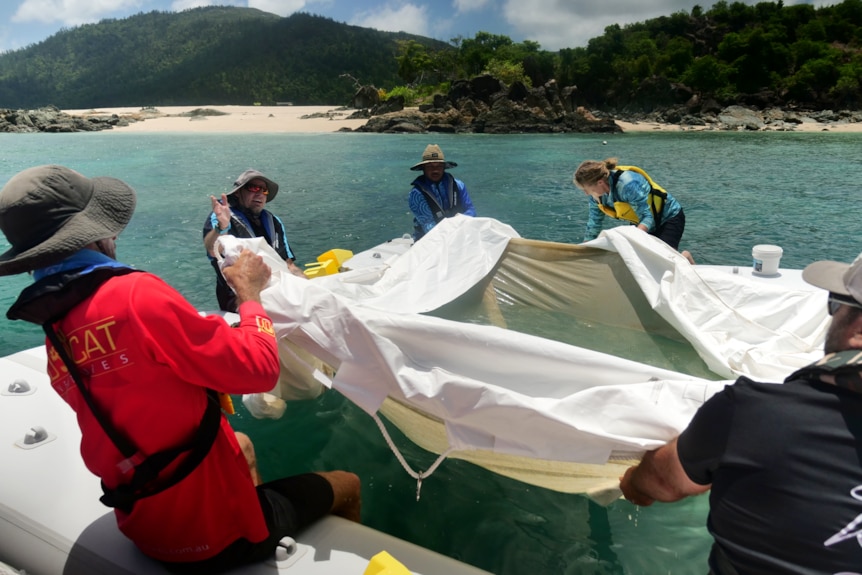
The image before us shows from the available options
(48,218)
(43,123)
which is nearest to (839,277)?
(48,218)

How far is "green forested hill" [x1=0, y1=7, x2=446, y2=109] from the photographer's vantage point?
106312 millimetres

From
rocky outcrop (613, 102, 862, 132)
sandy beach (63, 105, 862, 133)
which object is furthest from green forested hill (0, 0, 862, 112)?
sandy beach (63, 105, 862, 133)

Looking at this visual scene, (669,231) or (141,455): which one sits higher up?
(669,231)

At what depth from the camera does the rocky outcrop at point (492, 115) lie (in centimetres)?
4588

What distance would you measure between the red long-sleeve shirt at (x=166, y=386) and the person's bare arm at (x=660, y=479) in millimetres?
1155

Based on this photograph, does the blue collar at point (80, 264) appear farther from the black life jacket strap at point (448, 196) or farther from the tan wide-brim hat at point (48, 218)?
the black life jacket strap at point (448, 196)

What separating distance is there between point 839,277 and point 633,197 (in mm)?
3609

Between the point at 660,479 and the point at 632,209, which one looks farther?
the point at 632,209

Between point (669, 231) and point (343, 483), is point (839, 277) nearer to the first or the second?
point (343, 483)

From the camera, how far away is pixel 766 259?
4.25 meters

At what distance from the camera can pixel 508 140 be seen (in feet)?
126

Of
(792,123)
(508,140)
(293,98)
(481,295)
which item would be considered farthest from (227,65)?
(481,295)

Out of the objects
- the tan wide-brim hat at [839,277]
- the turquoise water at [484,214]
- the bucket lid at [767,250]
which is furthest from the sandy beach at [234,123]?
the tan wide-brim hat at [839,277]

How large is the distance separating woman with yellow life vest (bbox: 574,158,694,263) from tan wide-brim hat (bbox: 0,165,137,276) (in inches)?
157
